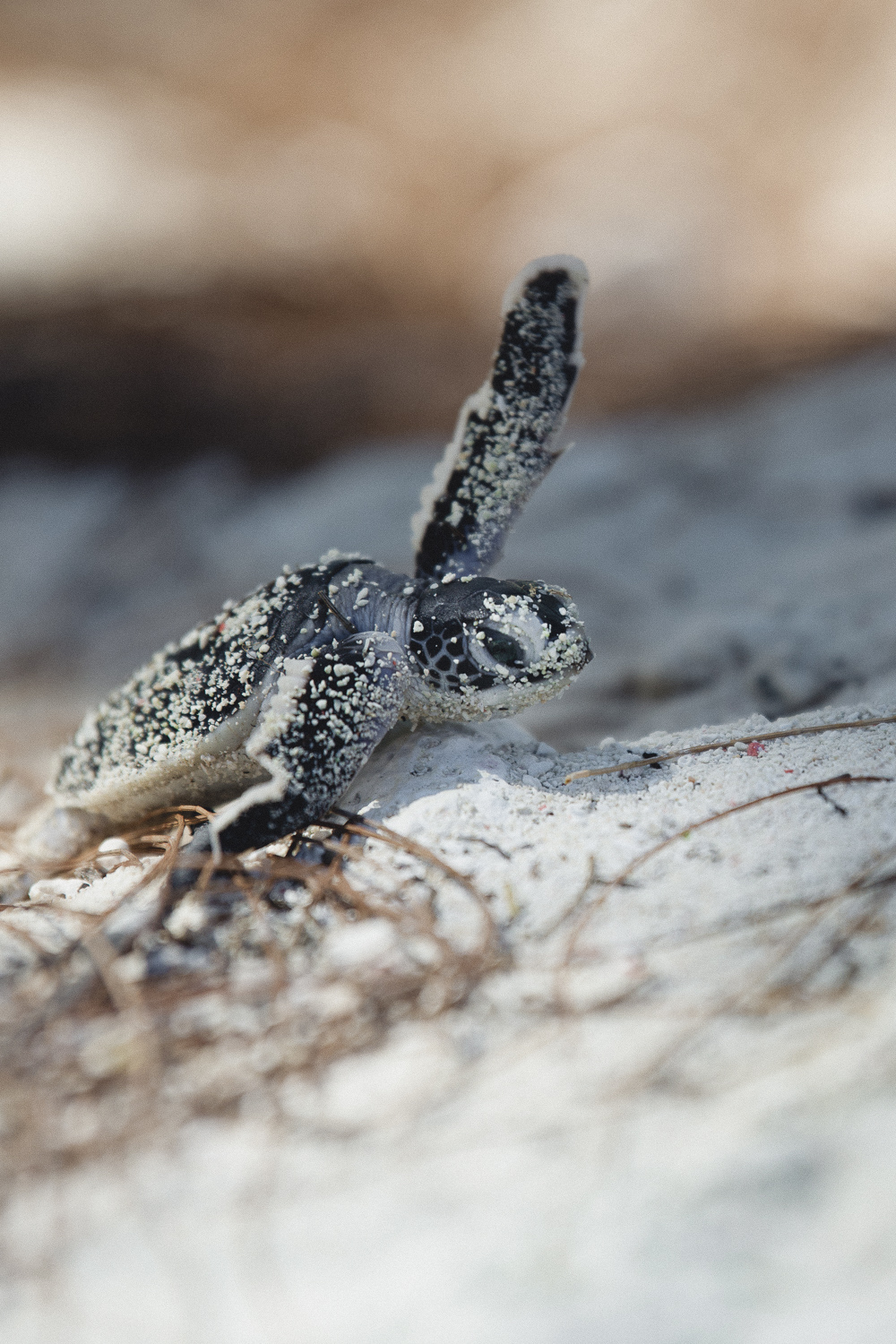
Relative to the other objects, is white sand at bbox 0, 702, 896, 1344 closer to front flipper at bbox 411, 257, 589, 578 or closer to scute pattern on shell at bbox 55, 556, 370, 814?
scute pattern on shell at bbox 55, 556, 370, 814

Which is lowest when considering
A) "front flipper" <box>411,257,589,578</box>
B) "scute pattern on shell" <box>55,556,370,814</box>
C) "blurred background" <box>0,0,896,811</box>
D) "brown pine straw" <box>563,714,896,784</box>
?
"brown pine straw" <box>563,714,896,784</box>

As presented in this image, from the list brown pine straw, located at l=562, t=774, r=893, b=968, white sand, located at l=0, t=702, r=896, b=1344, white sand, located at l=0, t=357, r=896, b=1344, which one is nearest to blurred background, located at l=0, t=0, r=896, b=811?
brown pine straw, located at l=562, t=774, r=893, b=968

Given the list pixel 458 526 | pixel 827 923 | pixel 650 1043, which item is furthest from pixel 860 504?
pixel 650 1043

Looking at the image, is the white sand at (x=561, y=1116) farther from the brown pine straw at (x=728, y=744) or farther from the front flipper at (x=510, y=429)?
the front flipper at (x=510, y=429)

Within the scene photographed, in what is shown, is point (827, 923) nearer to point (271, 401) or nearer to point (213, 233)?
point (271, 401)

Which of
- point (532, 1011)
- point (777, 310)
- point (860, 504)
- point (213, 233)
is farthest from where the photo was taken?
point (213, 233)
